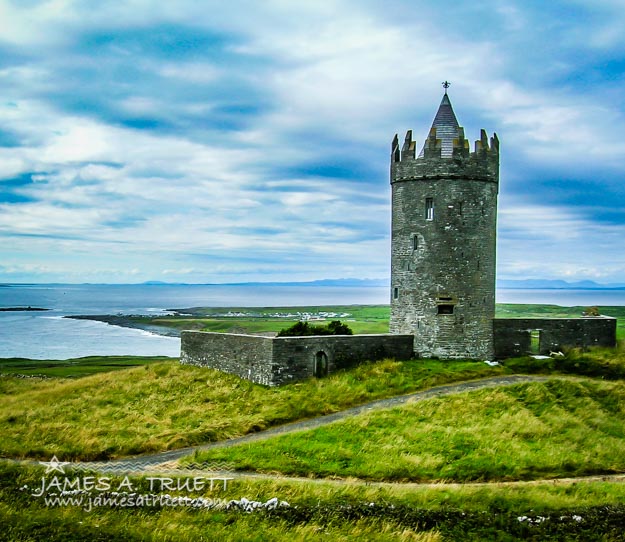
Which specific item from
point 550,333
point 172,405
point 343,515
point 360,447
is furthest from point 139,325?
point 343,515

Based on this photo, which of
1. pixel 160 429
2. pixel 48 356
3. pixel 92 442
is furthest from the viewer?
pixel 48 356

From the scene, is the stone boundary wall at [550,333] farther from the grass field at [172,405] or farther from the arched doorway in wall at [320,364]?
the arched doorway in wall at [320,364]

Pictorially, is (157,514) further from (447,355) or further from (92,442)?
(447,355)

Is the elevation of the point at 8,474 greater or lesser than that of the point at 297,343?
lesser

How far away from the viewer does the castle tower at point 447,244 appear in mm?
24922

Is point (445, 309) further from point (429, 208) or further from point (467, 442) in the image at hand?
point (467, 442)

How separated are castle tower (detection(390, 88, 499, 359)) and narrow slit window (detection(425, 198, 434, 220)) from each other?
4 centimetres

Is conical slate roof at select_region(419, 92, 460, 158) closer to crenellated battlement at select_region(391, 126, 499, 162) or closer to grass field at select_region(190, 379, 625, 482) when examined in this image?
crenellated battlement at select_region(391, 126, 499, 162)

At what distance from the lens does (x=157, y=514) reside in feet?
39.2

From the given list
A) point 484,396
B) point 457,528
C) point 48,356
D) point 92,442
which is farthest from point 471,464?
point 48,356

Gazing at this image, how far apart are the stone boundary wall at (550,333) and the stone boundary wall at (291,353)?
422cm

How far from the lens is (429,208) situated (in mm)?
25328

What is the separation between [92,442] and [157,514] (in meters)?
6.10

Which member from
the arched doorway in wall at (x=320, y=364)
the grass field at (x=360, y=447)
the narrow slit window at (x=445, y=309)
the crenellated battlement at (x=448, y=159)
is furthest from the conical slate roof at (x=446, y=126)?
the arched doorway in wall at (x=320, y=364)
